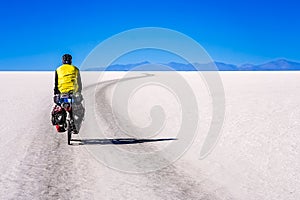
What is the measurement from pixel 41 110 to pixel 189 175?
1213 centimetres

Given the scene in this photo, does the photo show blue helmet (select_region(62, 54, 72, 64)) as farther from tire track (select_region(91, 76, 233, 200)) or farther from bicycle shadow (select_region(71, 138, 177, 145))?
tire track (select_region(91, 76, 233, 200))

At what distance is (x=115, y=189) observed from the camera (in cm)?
644

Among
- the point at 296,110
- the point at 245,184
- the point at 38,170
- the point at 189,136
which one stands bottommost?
the point at 245,184

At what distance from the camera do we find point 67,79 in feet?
33.1

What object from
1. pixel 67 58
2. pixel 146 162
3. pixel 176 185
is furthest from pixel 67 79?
pixel 176 185

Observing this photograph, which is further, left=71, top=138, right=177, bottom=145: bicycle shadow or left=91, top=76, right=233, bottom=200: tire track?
left=71, top=138, right=177, bottom=145: bicycle shadow

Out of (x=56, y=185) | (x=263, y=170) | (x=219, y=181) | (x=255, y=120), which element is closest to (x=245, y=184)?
(x=219, y=181)

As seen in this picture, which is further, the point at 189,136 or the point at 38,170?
the point at 189,136

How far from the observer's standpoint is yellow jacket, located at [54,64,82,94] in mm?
10000

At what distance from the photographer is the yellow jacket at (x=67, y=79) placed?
10000mm

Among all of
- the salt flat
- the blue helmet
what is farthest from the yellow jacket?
the salt flat

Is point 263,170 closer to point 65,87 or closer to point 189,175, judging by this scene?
point 189,175

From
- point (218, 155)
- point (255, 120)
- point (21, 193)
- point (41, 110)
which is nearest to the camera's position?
point (21, 193)

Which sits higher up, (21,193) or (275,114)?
(275,114)
